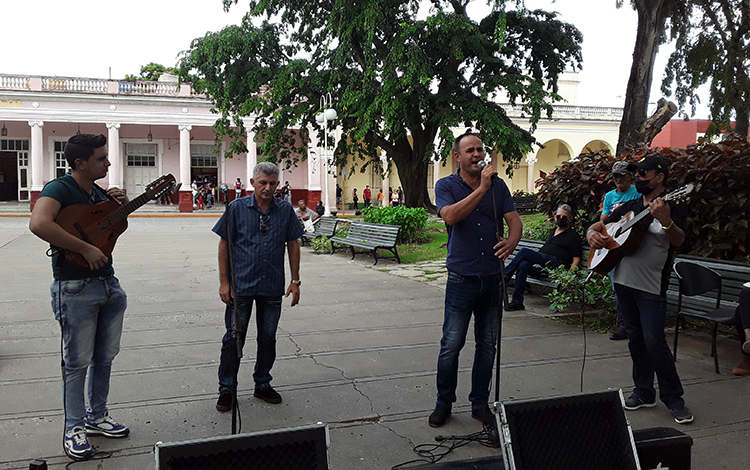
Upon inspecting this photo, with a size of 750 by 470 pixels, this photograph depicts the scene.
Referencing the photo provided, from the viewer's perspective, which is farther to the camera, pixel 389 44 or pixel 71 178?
pixel 389 44

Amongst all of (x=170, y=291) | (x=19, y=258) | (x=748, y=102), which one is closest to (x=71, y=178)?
(x=170, y=291)

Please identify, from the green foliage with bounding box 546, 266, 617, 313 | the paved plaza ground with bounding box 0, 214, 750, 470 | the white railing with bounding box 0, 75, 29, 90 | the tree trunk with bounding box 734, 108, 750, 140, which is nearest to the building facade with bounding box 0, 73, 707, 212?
the white railing with bounding box 0, 75, 29, 90

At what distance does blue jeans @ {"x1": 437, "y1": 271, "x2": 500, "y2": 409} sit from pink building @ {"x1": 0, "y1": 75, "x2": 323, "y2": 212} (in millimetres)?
25256

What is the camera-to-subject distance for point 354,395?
480 cm

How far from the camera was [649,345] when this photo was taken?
4211 mm

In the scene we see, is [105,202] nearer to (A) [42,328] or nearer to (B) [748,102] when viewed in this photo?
(A) [42,328]

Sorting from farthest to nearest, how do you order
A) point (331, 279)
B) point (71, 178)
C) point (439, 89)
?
point (439, 89) → point (331, 279) → point (71, 178)

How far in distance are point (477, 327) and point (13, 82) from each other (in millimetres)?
34177

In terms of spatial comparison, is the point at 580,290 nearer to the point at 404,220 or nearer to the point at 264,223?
the point at 264,223

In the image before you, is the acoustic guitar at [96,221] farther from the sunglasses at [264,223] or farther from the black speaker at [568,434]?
the black speaker at [568,434]

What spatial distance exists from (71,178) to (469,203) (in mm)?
2496

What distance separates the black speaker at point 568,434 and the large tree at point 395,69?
48.2 feet

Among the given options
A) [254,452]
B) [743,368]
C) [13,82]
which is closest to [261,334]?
[254,452]

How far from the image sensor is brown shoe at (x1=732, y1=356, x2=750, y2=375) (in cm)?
520
